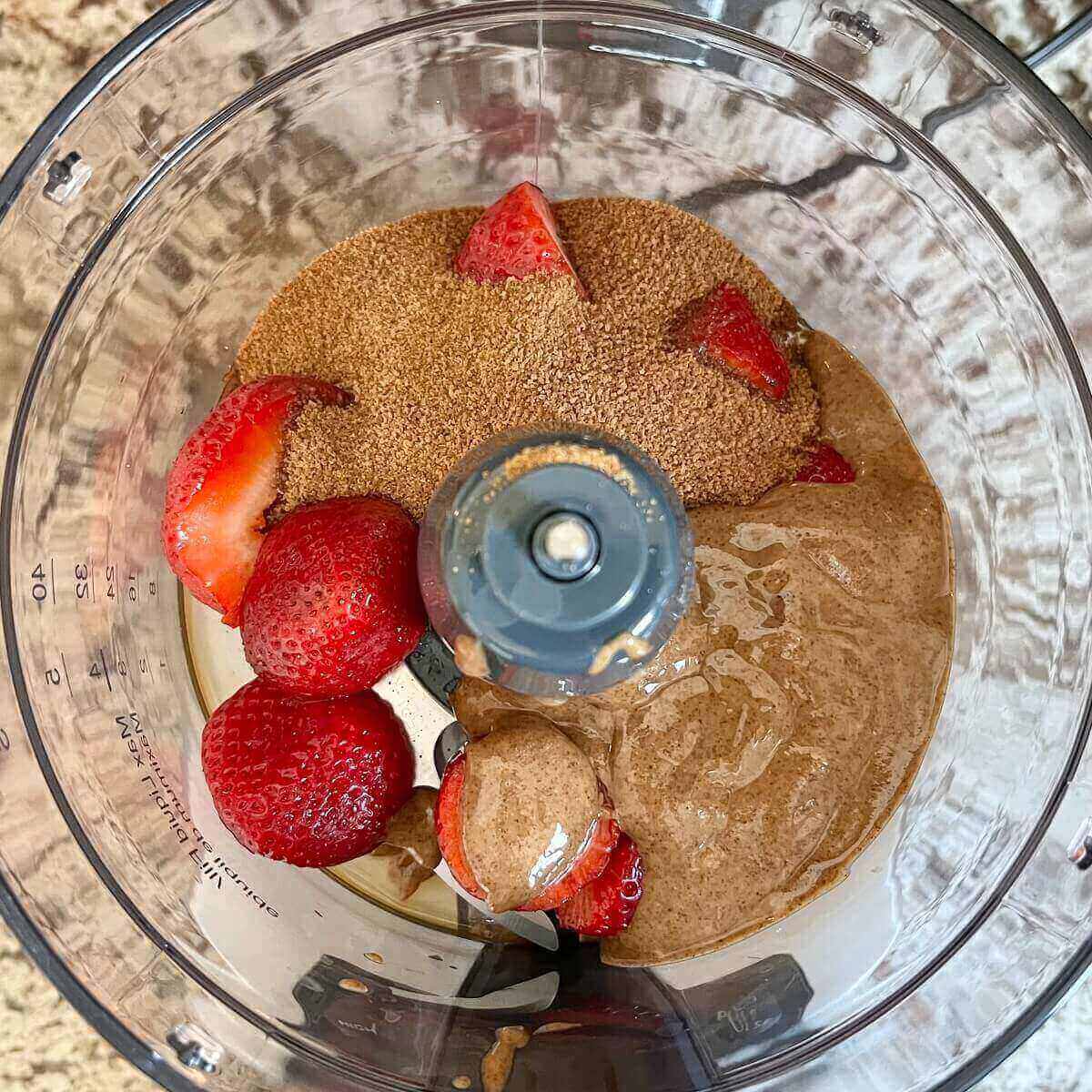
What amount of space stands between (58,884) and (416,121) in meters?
0.59

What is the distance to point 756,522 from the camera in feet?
2.13

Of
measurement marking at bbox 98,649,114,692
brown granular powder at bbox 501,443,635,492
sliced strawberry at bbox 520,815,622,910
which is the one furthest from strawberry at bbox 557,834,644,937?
measurement marking at bbox 98,649,114,692

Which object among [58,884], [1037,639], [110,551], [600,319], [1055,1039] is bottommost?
[1055,1039]

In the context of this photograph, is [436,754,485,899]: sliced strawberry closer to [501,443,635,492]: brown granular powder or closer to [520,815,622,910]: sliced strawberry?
[520,815,622,910]: sliced strawberry

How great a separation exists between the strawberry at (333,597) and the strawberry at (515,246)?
0.58 ft

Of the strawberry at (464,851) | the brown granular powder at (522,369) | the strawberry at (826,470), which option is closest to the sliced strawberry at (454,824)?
the strawberry at (464,851)

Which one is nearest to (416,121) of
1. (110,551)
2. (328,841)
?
(110,551)

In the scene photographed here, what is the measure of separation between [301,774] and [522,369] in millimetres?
308

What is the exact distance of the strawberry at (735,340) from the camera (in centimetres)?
66

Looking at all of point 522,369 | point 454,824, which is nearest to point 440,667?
point 454,824

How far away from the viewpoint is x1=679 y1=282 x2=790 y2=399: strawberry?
2.15ft

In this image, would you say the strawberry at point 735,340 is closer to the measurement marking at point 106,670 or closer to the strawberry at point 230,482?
the strawberry at point 230,482

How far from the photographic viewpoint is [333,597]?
1.98 feet

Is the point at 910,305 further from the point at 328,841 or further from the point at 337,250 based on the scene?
the point at 328,841
